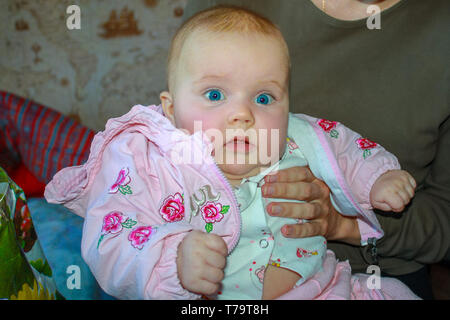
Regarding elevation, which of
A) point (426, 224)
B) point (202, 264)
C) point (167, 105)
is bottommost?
point (426, 224)

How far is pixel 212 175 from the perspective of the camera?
1.61ft

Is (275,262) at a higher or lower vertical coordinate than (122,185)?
lower

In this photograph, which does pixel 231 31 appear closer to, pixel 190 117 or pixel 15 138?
pixel 190 117

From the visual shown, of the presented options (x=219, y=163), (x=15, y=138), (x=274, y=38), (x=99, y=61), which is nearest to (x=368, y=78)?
(x=274, y=38)

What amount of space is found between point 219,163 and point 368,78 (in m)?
0.35

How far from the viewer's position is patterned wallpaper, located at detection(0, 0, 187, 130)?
0.63 meters

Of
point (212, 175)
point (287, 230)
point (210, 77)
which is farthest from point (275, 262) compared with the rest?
point (210, 77)

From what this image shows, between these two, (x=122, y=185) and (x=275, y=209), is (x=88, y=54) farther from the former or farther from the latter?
(x=275, y=209)

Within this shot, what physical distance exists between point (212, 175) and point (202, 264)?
14cm

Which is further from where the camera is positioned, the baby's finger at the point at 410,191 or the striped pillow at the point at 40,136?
the striped pillow at the point at 40,136

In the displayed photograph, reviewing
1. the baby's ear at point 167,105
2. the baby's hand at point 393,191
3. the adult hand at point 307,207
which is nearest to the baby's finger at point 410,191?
the baby's hand at point 393,191

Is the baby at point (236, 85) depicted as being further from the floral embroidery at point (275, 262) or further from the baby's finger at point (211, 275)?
the baby's finger at point (211, 275)

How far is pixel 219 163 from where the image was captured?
1.65ft

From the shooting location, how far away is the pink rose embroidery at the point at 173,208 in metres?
0.47
